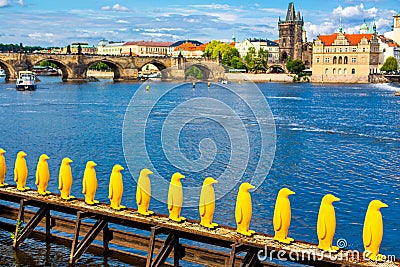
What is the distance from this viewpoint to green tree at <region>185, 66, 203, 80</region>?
150750 millimetres

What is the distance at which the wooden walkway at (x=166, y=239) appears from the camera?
45.8ft

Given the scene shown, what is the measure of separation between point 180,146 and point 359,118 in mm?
28927

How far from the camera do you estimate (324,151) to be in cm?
4116

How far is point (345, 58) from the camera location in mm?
160125

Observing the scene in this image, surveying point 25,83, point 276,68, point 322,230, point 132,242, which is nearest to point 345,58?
point 276,68

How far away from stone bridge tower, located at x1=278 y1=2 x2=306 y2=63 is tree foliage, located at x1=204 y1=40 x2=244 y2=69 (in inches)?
755

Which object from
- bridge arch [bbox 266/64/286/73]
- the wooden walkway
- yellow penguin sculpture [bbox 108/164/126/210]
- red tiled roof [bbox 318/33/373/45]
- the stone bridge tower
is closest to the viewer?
the wooden walkway

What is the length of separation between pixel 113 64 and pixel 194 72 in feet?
66.3

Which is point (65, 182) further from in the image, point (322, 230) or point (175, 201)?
point (322, 230)

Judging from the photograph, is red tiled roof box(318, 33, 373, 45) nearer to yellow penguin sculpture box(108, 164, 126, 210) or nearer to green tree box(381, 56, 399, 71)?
green tree box(381, 56, 399, 71)

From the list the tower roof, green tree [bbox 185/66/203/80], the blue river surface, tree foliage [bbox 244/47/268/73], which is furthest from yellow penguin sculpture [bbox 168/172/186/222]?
the tower roof

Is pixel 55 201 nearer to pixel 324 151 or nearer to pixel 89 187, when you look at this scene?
pixel 89 187

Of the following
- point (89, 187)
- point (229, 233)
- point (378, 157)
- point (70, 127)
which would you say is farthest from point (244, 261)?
point (70, 127)

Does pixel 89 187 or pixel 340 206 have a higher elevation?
pixel 89 187
